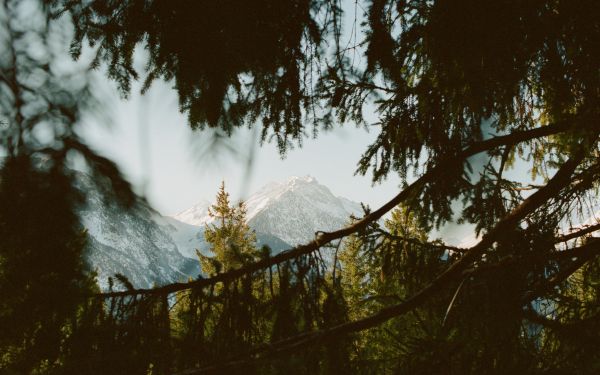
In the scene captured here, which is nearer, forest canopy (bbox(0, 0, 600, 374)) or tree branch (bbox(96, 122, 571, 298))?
forest canopy (bbox(0, 0, 600, 374))

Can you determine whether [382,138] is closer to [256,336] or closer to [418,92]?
[418,92]

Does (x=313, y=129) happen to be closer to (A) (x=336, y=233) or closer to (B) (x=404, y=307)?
(A) (x=336, y=233)

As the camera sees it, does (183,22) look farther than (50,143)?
Yes

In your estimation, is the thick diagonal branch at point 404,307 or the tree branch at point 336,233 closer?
the thick diagonal branch at point 404,307

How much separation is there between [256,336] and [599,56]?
2.54m

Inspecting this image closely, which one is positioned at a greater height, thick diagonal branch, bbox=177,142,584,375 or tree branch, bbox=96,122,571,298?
tree branch, bbox=96,122,571,298

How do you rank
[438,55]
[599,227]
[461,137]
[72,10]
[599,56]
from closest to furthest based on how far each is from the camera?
[72,10] < [599,56] < [438,55] < [599,227] < [461,137]

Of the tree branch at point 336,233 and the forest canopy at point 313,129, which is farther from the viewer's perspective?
the tree branch at point 336,233

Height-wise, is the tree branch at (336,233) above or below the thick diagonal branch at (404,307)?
above

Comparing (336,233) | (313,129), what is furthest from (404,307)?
(313,129)

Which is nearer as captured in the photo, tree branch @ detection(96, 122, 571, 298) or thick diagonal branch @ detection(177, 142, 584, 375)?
thick diagonal branch @ detection(177, 142, 584, 375)

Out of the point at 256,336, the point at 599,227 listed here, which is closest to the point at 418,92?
the point at 599,227

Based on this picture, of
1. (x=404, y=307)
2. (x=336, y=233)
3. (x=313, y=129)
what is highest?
(x=313, y=129)

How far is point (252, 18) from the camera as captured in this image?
60.0 inches
